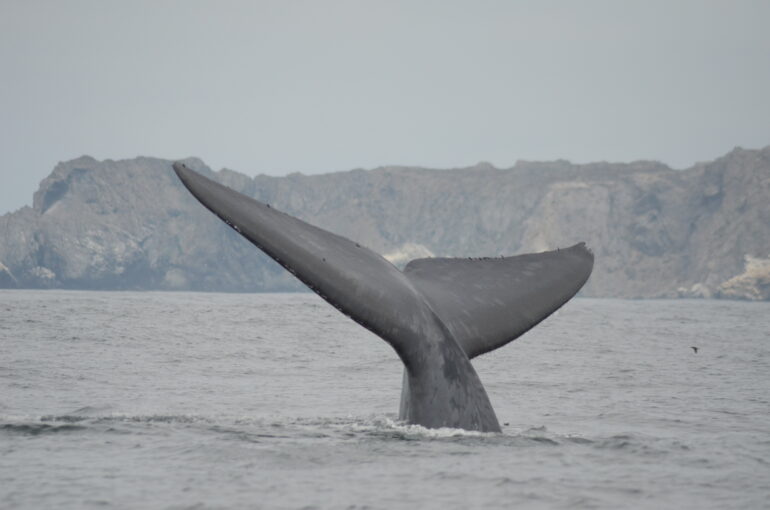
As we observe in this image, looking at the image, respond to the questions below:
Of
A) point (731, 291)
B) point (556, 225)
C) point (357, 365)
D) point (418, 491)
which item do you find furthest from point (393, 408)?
point (556, 225)

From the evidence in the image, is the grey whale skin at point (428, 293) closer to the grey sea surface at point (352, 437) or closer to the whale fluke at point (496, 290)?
the whale fluke at point (496, 290)

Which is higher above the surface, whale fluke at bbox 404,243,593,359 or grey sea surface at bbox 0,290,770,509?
whale fluke at bbox 404,243,593,359

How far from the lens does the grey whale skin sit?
258 inches

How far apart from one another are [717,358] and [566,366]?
4.78 m

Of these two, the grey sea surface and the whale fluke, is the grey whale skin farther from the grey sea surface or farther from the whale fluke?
the grey sea surface

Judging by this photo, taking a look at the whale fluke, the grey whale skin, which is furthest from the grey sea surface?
the whale fluke

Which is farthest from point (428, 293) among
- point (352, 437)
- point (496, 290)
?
point (352, 437)

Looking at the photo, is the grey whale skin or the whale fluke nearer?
the grey whale skin

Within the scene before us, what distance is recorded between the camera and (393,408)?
11.8 metres

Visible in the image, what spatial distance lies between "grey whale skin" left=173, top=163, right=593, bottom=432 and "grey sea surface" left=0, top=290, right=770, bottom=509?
46 cm

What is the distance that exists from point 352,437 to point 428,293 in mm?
1992

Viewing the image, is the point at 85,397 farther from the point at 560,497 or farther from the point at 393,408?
the point at 560,497

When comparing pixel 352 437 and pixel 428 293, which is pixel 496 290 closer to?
pixel 428 293

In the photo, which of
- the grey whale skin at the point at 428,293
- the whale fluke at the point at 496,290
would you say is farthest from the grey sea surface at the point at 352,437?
the whale fluke at the point at 496,290
